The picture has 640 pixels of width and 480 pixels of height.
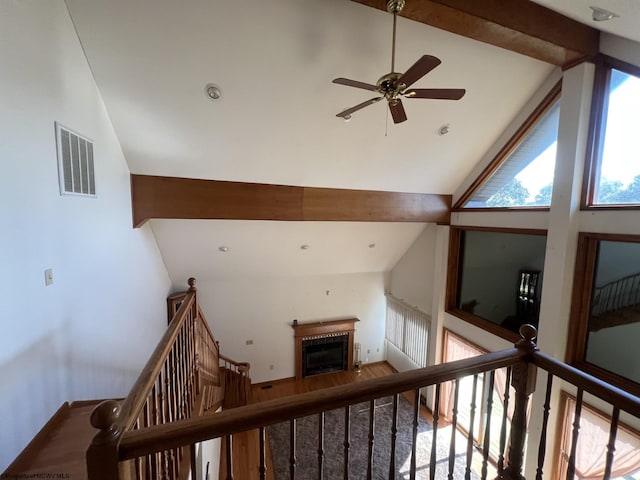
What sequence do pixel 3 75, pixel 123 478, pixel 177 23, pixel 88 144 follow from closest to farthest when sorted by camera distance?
pixel 123 478 → pixel 3 75 → pixel 177 23 → pixel 88 144

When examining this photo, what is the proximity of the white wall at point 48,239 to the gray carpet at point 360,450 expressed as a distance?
310cm

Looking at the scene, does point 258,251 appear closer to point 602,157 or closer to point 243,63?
point 243,63

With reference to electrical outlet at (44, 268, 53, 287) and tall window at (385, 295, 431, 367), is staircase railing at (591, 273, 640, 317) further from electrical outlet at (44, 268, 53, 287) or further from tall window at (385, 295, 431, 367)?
electrical outlet at (44, 268, 53, 287)

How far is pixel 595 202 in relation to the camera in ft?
9.18

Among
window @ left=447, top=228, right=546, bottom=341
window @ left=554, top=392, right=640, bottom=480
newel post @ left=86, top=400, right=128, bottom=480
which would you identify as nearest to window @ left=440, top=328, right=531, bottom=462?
window @ left=447, top=228, right=546, bottom=341

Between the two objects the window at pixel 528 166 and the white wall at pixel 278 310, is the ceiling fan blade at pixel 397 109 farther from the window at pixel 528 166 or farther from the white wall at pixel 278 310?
the white wall at pixel 278 310

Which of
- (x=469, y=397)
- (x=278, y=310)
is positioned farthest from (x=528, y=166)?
(x=278, y=310)

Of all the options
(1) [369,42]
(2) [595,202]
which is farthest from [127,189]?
(2) [595,202]

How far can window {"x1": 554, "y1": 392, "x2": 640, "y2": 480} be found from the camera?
254cm

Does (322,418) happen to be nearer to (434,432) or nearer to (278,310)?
(434,432)

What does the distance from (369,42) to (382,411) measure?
5.83 m

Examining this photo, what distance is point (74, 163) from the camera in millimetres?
2035

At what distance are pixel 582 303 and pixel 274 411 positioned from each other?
346 centimetres

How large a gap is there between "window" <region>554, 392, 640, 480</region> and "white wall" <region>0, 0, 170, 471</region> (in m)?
4.30
